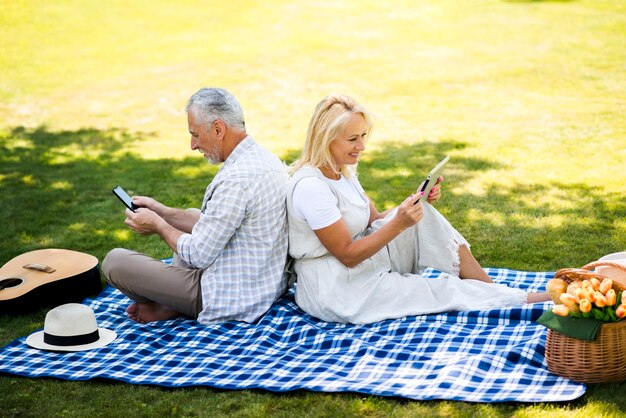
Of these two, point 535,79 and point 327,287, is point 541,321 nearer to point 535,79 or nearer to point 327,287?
point 327,287

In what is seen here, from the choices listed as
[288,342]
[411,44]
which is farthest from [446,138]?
[411,44]

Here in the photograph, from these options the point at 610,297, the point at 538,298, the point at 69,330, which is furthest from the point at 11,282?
the point at 610,297

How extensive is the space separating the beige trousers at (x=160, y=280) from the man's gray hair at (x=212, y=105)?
39.2 inches

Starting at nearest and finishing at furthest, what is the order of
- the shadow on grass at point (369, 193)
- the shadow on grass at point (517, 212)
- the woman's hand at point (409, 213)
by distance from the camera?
the woman's hand at point (409, 213)
the shadow on grass at point (517, 212)
the shadow on grass at point (369, 193)

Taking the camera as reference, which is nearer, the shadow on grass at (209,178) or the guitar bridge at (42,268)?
the shadow on grass at (209,178)

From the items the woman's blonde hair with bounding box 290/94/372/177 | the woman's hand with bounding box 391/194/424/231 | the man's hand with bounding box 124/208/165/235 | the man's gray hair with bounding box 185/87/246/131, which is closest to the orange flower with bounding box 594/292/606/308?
the woman's hand with bounding box 391/194/424/231

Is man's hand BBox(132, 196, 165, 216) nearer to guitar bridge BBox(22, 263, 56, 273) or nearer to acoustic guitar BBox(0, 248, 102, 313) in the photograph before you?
acoustic guitar BBox(0, 248, 102, 313)

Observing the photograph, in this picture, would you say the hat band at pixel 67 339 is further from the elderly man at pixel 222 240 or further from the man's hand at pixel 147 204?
the man's hand at pixel 147 204

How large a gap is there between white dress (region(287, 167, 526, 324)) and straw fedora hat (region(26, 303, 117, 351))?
1327mm

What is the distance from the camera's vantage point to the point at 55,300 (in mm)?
5930

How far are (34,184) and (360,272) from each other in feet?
19.0

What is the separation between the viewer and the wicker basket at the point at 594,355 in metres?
4.19

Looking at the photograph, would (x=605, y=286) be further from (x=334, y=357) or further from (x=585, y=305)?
(x=334, y=357)

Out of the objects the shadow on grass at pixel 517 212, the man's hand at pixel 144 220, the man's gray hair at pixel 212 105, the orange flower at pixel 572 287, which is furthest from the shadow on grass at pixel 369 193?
the man's gray hair at pixel 212 105
